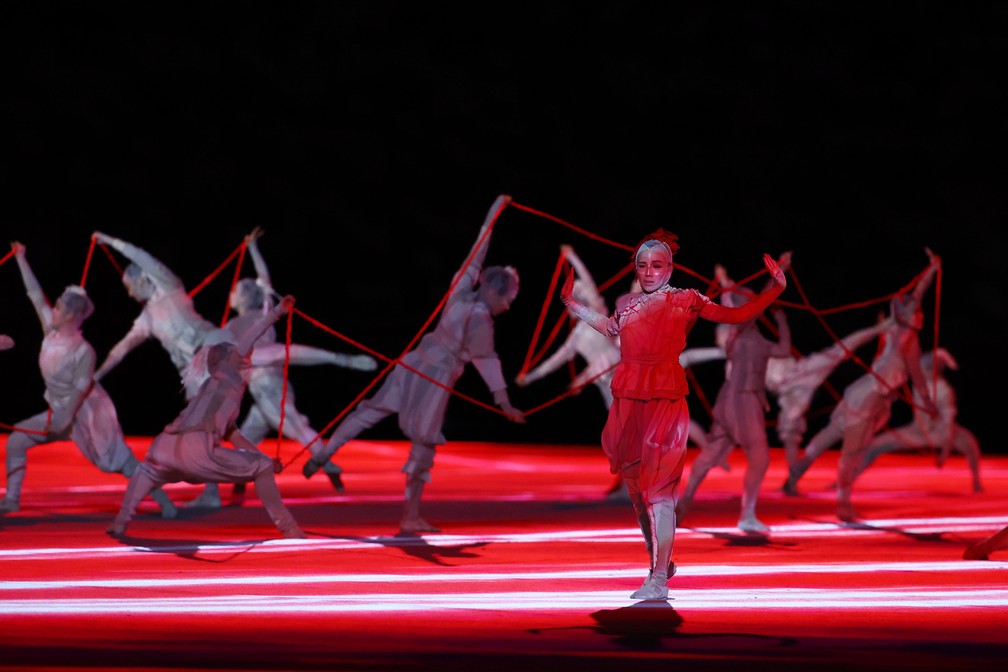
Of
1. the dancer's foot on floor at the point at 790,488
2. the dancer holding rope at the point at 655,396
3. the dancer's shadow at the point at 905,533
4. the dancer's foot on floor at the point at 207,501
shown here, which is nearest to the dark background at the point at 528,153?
the dancer's foot on floor at the point at 790,488

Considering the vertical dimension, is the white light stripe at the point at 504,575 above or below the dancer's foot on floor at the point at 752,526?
below

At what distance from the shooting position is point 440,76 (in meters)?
17.4

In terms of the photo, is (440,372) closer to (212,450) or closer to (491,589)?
(212,450)

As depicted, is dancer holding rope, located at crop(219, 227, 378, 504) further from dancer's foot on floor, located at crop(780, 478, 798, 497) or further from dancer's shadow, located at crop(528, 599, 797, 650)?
dancer's shadow, located at crop(528, 599, 797, 650)

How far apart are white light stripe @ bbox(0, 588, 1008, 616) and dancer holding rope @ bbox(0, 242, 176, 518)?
3.46 m

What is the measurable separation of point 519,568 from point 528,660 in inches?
92.8

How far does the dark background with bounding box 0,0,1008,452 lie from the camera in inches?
668

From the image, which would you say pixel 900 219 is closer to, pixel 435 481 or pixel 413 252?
pixel 413 252

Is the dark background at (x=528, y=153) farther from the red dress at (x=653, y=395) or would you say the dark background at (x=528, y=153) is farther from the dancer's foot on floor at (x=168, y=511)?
the red dress at (x=653, y=395)

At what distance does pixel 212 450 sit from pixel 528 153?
10371 millimetres

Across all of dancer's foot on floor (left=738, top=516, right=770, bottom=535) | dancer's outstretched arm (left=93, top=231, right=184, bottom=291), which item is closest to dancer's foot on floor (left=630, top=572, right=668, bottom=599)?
dancer's foot on floor (left=738, top=516, right=770, bottom=535)

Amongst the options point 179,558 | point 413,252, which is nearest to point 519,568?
point 179,558

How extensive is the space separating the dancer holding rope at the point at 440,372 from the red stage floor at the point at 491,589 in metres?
0.48

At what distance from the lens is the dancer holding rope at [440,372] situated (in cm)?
857
